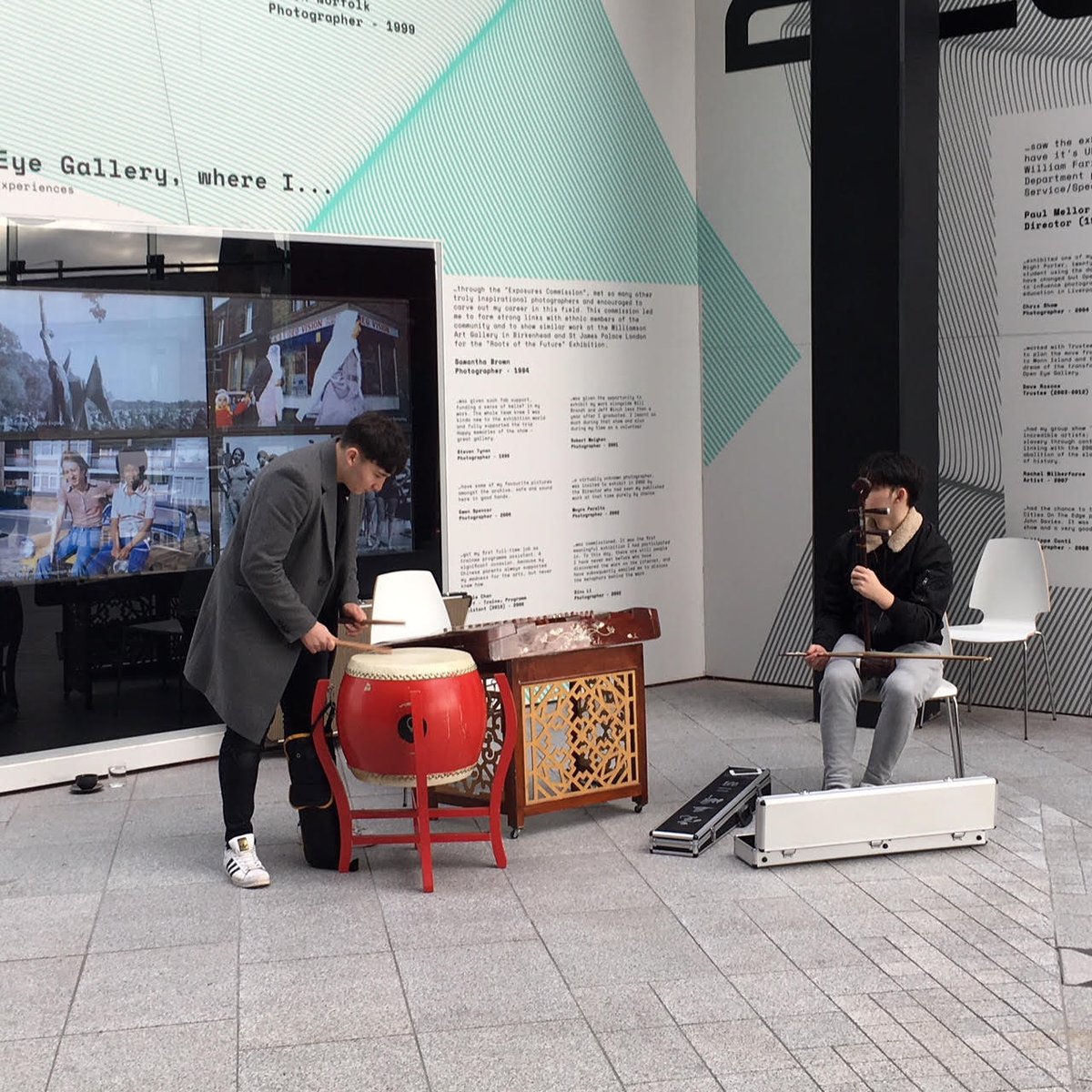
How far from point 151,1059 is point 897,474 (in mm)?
3187

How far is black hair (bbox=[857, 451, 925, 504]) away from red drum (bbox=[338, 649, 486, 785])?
165cm

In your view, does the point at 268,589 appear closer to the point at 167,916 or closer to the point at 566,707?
the point at 167,916

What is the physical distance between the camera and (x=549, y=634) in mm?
5043

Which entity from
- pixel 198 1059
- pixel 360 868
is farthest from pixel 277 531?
pixel 198 1059

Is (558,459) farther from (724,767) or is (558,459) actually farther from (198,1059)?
(198,1059)

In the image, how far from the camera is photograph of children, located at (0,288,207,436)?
5.66 metres

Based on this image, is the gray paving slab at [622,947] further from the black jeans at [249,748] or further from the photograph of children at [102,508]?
the photograph of children at [102,508]

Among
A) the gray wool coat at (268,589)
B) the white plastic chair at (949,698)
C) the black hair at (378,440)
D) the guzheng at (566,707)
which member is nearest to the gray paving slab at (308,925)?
the gray wool coat at (268,589)

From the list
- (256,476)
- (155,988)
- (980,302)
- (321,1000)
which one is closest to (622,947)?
(321,1000)

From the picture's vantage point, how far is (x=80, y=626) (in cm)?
587

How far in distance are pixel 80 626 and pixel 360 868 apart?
1.80 metres

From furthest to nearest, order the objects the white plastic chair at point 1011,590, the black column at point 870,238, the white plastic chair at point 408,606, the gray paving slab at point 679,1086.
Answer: the white plastic chair at point 1011,590 < the black column at point 870,238 < the white plastic chair at point 408,606 < the gray paving slab at point 679,1086

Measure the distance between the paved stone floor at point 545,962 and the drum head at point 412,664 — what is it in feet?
2.12

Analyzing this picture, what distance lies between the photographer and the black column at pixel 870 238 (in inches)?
252
